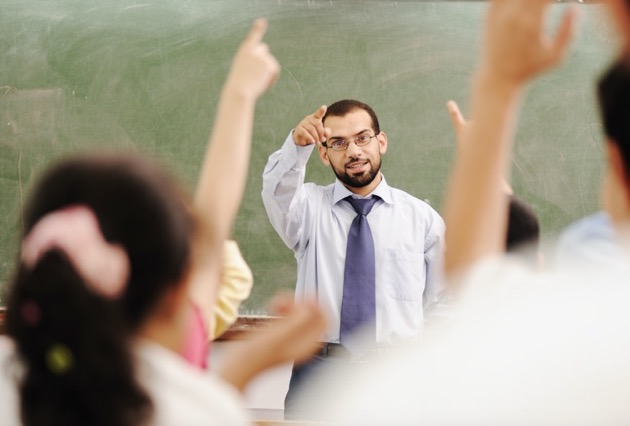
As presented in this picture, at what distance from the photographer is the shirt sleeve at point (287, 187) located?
10.0ft

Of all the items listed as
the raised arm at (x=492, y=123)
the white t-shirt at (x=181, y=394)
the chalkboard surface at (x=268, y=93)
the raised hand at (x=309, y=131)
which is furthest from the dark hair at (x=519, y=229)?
the chalkboard surface at (x=268, y=93)

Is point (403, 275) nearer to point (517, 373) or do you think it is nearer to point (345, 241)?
point (345, 241)

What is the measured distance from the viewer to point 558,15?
334 cm

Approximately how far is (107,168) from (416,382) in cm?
42

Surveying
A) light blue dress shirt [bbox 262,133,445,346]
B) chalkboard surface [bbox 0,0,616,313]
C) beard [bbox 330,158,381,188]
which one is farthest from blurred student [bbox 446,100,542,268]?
chalkboard surface [bbox 0,0,616,313]

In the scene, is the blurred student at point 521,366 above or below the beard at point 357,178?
below

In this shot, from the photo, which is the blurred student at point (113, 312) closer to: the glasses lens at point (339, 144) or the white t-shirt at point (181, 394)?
the white t-shirt at point (181, 394)

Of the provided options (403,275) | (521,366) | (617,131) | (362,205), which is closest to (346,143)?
(362,205)

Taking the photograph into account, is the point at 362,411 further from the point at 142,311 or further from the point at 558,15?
the point at 558,15

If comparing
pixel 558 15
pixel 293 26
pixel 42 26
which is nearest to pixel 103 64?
pixel 42 26

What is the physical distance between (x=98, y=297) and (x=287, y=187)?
2.32m

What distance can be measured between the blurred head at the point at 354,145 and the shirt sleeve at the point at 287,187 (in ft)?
0.57

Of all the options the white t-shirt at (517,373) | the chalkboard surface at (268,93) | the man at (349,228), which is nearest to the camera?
the white t-shirt at (517,373)

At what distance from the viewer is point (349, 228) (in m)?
3.23
